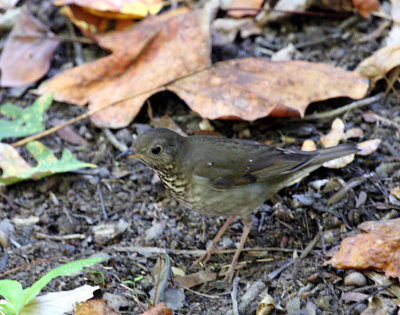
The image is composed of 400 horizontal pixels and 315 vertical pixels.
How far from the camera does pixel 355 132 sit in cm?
508

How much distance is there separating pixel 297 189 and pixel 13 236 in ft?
7.90

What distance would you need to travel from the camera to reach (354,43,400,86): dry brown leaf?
17.2 feet

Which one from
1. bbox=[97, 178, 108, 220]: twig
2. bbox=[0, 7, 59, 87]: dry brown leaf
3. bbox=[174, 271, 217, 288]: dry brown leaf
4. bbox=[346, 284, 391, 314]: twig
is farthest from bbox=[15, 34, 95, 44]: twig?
bbox=[346, 284, 391, 314]: twig

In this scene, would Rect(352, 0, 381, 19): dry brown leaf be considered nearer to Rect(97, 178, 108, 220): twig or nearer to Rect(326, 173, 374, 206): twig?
Rect(326, 173, 374, 206): twig

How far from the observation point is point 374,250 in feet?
12.5

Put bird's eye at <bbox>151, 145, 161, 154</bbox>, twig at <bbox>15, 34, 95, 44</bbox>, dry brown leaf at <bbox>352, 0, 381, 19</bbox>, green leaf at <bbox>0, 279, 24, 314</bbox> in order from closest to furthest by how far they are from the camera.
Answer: green leaf at <bbox>0, 279, 24, 314</bbox> < bird's eye at <bbox>151, 145, 161, 154</bbox> < dry brown leaf at <bbox>352, 0, 381, 19</bbox> < twig at <bbox>15, 34, 95, 44</bbox>

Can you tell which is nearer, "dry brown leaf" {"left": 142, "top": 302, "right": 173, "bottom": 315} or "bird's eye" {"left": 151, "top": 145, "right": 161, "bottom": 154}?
"dry brown leaf" {"left": 142, "top": 302, "right": 173, "bottom": 315}

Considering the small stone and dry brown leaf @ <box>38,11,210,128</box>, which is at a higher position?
dry brown leaf @ <box>38,11,210,128</box>

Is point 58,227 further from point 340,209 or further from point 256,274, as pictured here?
point 340,209

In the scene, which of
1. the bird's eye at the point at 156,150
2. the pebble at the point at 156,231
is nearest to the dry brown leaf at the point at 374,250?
the pebble at the point at 156,231

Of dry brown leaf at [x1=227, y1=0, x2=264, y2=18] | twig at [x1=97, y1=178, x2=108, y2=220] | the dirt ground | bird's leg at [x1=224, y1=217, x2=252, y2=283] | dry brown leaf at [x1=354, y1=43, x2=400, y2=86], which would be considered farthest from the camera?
dry brown leaf at [x1=227, y1=0, x2=264, y2=18]

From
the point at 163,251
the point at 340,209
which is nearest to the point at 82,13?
the point at 163,251

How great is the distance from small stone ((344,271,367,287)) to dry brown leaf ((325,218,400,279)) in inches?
2.1

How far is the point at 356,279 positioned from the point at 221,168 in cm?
136
